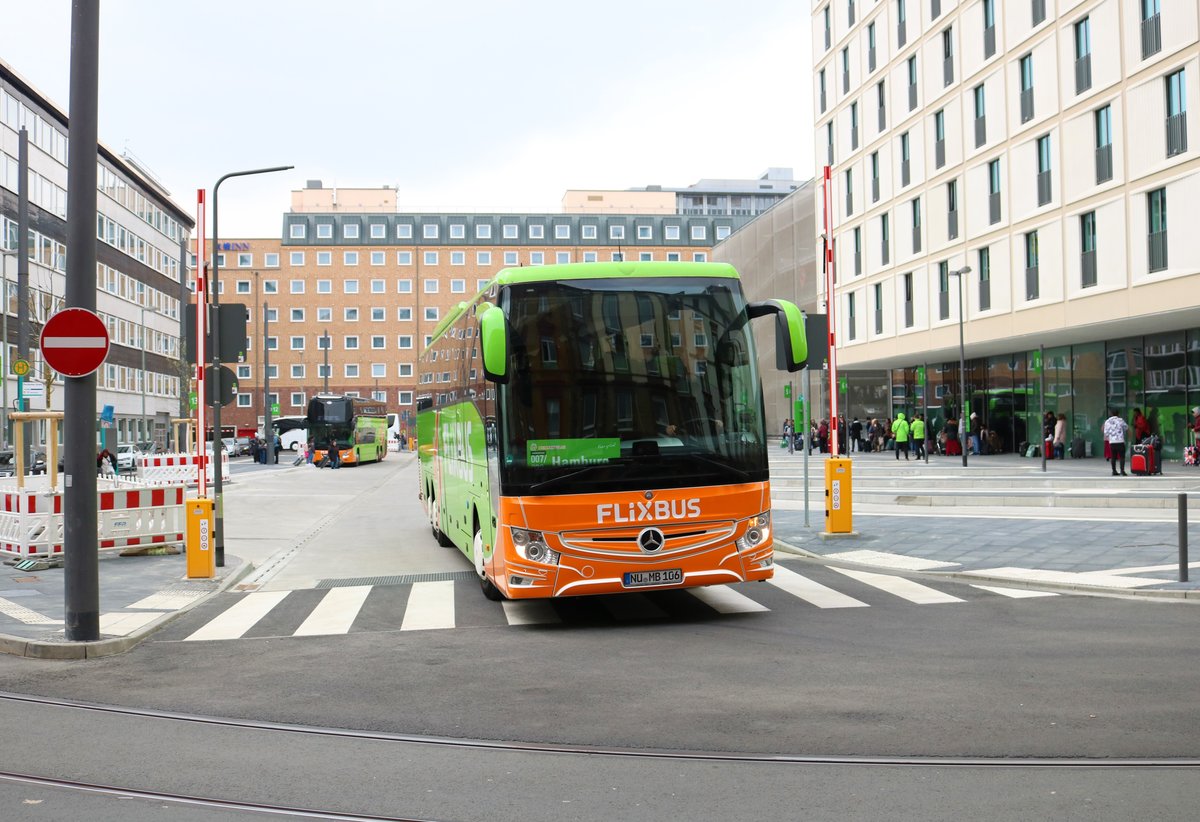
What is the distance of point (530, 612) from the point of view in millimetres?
11102

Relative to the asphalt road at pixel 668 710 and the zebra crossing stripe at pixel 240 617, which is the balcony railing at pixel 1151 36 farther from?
the zebra crossing stripe at pixel 240 617

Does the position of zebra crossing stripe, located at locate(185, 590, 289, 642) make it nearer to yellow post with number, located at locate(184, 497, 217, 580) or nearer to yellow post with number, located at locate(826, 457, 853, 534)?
yellow post with number, located at locate(184, 497, 217, 580)

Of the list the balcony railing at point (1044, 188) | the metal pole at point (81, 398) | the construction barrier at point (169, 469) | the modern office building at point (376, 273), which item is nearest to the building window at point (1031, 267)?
the balcony railing at point (1044, 188)

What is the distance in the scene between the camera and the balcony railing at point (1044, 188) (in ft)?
120

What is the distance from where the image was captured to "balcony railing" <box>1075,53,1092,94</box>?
34.2m

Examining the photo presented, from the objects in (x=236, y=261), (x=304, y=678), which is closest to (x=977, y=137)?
(x=304, y=678)

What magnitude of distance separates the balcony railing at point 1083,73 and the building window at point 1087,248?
3680 millimetres

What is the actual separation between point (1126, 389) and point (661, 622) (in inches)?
1180

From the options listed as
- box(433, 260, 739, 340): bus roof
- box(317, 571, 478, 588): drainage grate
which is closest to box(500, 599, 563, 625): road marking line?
box(317, 571, 478, 588): drainage grate

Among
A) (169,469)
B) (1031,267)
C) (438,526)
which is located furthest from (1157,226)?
(169,469)

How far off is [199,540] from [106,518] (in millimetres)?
3045

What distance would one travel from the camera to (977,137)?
134 feet

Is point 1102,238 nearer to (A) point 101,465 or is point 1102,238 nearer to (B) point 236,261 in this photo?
(A) point 101,465

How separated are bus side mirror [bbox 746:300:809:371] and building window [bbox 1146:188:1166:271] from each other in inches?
968
